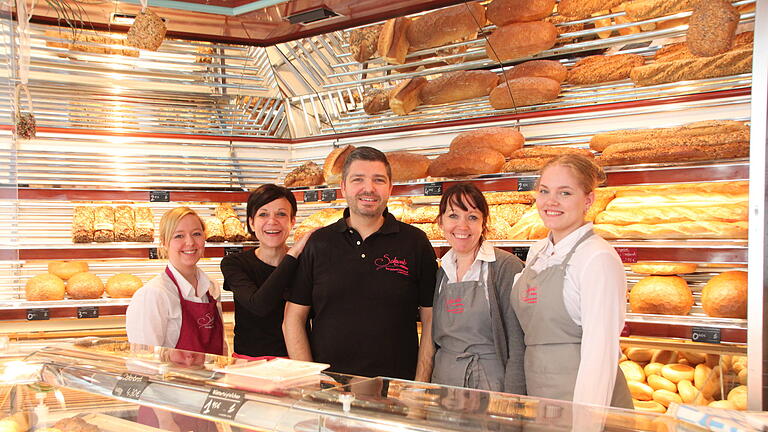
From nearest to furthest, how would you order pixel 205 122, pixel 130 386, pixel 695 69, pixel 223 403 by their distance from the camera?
pixel 223 403 < pixel 130 386 < pixel 695 69 < pixel 205 122

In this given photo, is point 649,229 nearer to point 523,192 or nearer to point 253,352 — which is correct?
point 523,192

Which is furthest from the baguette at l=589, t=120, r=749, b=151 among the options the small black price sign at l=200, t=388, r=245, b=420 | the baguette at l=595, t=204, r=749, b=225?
the small black price sign at l=200, t=388, r=245, b=420

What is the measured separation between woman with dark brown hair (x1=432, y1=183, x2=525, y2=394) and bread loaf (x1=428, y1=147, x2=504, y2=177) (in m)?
1.19

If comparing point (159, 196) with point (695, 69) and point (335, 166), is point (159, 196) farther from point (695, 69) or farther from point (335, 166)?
point (695, 69)

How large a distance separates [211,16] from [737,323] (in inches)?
148

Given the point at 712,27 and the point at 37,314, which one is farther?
the point at 37,314

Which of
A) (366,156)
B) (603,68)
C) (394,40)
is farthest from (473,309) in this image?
(394,40)

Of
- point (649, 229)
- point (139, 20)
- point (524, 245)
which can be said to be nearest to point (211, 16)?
point (139, 20)

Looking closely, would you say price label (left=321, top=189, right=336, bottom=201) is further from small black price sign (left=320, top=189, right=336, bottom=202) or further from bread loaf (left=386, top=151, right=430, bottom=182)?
bread loaf (left=386, top=151, right=430, bottom=182)

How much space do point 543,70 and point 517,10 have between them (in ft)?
1.24

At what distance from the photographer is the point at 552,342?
211 cm

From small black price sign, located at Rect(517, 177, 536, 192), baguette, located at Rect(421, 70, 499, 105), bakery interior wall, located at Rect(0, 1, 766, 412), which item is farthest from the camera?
baguette, located at Rect(421, 70, 499, 105)

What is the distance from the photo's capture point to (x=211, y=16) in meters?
4.61

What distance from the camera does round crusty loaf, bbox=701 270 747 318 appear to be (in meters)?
2.80
